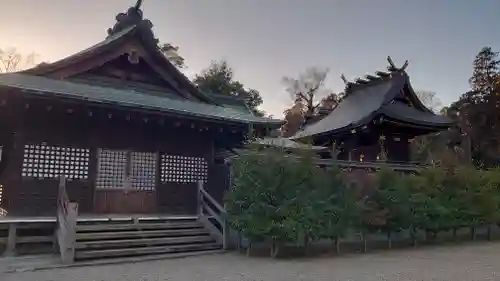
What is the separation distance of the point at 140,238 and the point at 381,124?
10.5m

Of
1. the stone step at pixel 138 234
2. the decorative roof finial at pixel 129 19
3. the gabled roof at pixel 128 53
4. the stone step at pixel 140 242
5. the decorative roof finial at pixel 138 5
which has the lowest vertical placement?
the stone step at pixel 140 242

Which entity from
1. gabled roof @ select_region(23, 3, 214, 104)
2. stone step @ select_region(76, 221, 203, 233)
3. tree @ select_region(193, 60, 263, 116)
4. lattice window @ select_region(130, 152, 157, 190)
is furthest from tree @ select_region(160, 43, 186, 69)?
stone step @ select_region(76, 221, 203, 233)

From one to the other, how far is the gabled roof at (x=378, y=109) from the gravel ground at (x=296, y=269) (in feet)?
25.2

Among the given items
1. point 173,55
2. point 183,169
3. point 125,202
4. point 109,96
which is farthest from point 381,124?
point 173,55

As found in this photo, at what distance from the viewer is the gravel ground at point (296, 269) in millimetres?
6020

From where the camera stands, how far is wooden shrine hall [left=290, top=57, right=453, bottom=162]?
15.5 meters

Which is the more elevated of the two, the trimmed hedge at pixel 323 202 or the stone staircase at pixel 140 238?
the trimmed hedge at pixel 323 202

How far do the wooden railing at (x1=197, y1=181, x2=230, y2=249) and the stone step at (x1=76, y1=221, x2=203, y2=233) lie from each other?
249mm

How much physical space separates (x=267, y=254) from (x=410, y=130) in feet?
33.4

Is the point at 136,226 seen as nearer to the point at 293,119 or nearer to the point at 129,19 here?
the point at 129,19

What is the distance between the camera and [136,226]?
334 inches

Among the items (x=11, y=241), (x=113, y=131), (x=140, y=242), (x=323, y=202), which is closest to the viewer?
(x=11, y=241)

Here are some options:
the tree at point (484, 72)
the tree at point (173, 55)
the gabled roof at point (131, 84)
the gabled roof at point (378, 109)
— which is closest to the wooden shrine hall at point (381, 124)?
the gabled roof at point (378, 109)

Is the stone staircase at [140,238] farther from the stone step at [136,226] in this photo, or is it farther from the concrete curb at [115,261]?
the concrete curb at [115,261]
